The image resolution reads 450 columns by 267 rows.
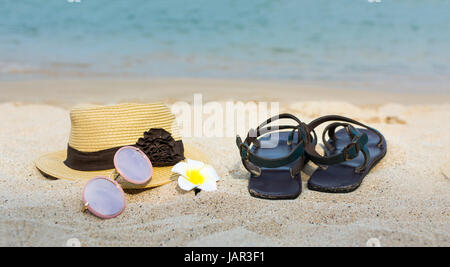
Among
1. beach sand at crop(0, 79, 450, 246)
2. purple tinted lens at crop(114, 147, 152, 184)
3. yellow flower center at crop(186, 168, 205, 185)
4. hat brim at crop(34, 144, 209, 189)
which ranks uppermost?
purple tinted lens at crop(114, 147, 152, 184)

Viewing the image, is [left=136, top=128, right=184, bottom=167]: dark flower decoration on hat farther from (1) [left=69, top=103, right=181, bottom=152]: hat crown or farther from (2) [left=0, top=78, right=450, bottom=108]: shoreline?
(2) [left=0, top=78, right=450, bottom=108]: shoreline

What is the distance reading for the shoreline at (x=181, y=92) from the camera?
5.96 meters

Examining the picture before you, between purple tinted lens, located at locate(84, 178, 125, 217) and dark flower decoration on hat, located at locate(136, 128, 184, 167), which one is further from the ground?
dark flower decoration on hat, located at locate(136, 128, 184, 167)

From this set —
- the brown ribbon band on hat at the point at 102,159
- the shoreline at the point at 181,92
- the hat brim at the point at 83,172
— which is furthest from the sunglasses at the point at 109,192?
the shoreline at the point at 181,92

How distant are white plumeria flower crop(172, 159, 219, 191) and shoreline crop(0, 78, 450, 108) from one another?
11.6 feet

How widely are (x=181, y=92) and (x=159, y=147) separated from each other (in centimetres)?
414

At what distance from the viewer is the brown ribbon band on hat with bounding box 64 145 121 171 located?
2277 mm

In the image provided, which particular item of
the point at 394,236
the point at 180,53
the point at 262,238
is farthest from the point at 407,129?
the point at 180,53

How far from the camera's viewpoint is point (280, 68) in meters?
7.46

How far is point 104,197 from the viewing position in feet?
6.07

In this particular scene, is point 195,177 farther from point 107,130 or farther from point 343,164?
point 343,164

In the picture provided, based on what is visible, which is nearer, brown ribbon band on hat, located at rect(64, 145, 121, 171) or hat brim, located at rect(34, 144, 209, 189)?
hat brim, located at rect(34, 144, 209, 189)

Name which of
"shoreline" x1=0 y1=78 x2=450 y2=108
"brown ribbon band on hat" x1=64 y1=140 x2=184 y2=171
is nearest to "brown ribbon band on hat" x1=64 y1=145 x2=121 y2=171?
"brown ribbon band on hat" x1=64 y1=140 x2=184 y2=171

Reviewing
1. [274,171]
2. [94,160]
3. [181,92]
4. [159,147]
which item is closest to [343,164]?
[274,171]
